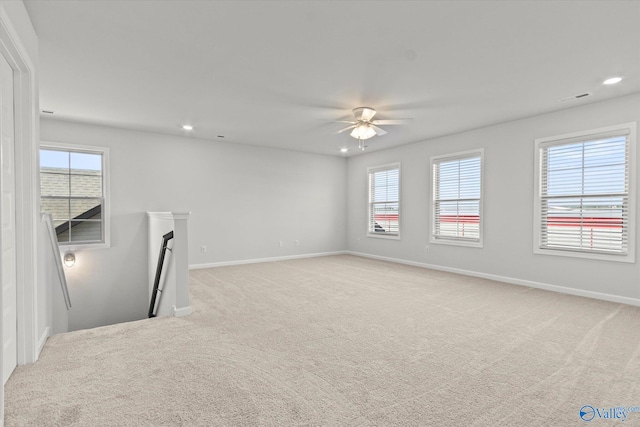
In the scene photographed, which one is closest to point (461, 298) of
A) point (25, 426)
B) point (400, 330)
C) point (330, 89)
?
point (400, 330)

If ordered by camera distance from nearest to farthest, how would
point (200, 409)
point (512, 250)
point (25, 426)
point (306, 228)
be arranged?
point (25, 426)
point (200, 409)
point (512, 250)
point (306, 228)

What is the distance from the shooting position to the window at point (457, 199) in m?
5.69

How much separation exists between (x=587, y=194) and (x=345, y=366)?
13.6ft

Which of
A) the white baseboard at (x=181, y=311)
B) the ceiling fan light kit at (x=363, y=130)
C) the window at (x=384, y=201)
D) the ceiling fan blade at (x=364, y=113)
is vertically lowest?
the white baseboard at (x=181, y=311)

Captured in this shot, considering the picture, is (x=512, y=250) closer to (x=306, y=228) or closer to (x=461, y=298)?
(x=461, y=298)

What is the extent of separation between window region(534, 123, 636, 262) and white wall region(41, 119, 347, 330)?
4.63 metres

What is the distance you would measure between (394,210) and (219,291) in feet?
14.0

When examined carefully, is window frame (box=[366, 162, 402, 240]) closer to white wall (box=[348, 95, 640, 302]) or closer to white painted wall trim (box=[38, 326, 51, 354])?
white wall (box=[348, 95, 640, 302])

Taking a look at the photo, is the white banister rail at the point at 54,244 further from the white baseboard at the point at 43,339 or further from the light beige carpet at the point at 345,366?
the light beige carpet at the point at 345,366

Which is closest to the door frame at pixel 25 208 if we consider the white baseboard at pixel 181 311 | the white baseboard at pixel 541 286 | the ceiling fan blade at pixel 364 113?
the white baseboard at pixel 181 311

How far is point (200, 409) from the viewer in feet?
6.29

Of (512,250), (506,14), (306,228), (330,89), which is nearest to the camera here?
(506,14)
